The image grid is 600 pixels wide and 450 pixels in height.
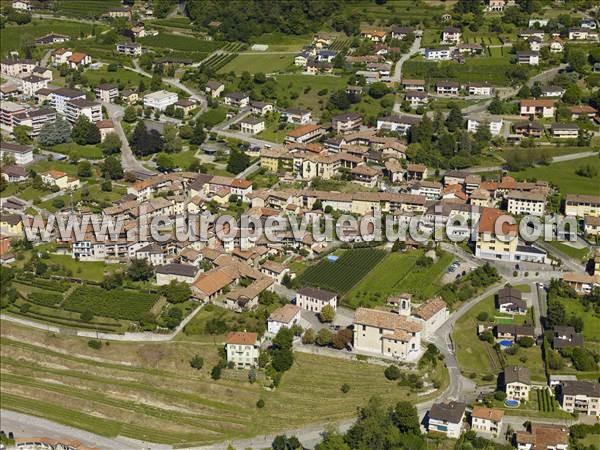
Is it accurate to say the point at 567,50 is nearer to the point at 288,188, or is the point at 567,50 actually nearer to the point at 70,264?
the point at 288,188

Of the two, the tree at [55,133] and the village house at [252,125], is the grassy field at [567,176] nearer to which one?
the village house at [252,125]

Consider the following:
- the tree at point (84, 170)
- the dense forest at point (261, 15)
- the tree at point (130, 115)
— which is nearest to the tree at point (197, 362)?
the tree at point (84, 170)

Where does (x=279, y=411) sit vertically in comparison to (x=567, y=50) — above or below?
below

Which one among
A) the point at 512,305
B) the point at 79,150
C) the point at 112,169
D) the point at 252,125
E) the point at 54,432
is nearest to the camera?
the point at 54,432

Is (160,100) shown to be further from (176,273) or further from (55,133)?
(176,273)

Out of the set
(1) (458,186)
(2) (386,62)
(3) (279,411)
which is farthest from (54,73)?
(3) (279,411)

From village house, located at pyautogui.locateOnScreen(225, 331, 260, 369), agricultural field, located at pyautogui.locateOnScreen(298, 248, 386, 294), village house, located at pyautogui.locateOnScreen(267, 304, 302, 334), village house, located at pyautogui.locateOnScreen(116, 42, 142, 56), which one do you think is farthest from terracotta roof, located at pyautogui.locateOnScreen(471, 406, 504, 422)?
village house, located at pyautogui.locateOnScreen(116, 42, 142, 56)

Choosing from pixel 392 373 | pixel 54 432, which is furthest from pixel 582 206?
pixel 54 432
